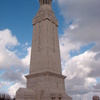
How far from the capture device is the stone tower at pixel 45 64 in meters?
28.0

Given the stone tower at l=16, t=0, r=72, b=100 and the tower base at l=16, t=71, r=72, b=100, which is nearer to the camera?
the tower base at l=16, t=71, r=72, b=100

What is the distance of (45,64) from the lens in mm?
30875

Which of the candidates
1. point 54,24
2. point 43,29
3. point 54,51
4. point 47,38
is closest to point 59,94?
point 54,51

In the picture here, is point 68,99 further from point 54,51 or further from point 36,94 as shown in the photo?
point 54,51

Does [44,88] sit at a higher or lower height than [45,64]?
lower

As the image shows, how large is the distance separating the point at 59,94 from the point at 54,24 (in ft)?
56.7

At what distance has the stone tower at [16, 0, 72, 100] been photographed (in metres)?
28.0

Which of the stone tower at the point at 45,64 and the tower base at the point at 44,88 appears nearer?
the tower base at the point at 44,88

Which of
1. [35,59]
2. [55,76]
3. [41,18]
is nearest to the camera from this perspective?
[55,76]

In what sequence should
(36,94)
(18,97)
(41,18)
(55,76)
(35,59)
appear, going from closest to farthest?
(18,97), (36,94), (55,76), (35,59), (41,18)

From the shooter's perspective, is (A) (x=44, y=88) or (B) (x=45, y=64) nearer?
(A) (x=44, y=88)

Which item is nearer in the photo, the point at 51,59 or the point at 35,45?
the point at 51,59

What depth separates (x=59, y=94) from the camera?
94.6 feet

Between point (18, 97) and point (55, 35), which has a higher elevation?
point (55, 35)
